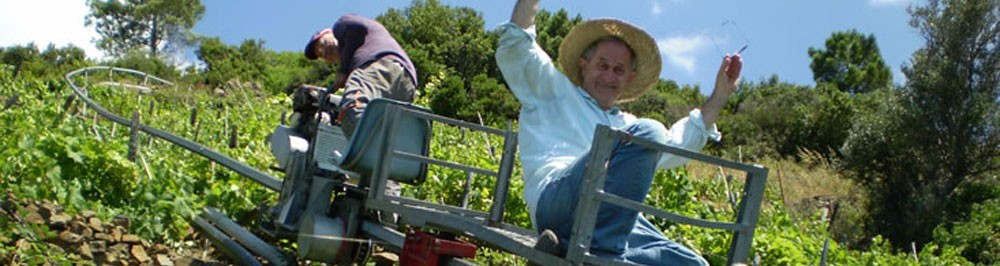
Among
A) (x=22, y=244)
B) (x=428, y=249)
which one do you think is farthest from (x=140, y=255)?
(x=428, y=249)

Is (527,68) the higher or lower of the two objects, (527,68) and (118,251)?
the higher

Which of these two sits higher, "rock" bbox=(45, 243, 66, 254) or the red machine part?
the red machine part

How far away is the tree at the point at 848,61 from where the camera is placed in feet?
137

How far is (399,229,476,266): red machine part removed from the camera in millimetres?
3285

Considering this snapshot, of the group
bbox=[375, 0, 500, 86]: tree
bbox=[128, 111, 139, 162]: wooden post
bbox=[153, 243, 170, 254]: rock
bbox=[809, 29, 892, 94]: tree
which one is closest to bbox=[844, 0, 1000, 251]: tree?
bbox=[375, 0, 500, 86]: tree

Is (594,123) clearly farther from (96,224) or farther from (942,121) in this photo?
(942,121)

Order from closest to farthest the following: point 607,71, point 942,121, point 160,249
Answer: point 607,71 → point 160,249 → point 942,121

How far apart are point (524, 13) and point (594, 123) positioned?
1.36 ft

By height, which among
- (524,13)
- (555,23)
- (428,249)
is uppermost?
(555,23)

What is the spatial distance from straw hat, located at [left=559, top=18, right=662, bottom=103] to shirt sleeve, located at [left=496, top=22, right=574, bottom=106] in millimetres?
236

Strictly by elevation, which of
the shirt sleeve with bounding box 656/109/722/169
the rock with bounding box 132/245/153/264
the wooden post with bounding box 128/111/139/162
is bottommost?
the rock with bounding box 132/245/153/264

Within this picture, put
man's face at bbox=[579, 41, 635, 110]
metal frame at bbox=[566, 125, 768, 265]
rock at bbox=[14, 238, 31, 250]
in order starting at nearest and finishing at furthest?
metal frame at bbox=[566, 125, 768, 265] < man's face at bbox=[579, 41, 635, 110] < rock at bbox=[14, 238, 31, 250]

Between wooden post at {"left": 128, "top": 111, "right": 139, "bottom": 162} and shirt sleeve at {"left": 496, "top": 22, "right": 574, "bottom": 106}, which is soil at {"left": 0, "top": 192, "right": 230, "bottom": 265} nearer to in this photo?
wooden post at {"left": 128, "top": 111, "right": 139, "bottom": 162}

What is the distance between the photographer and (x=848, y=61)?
44.1 meters
